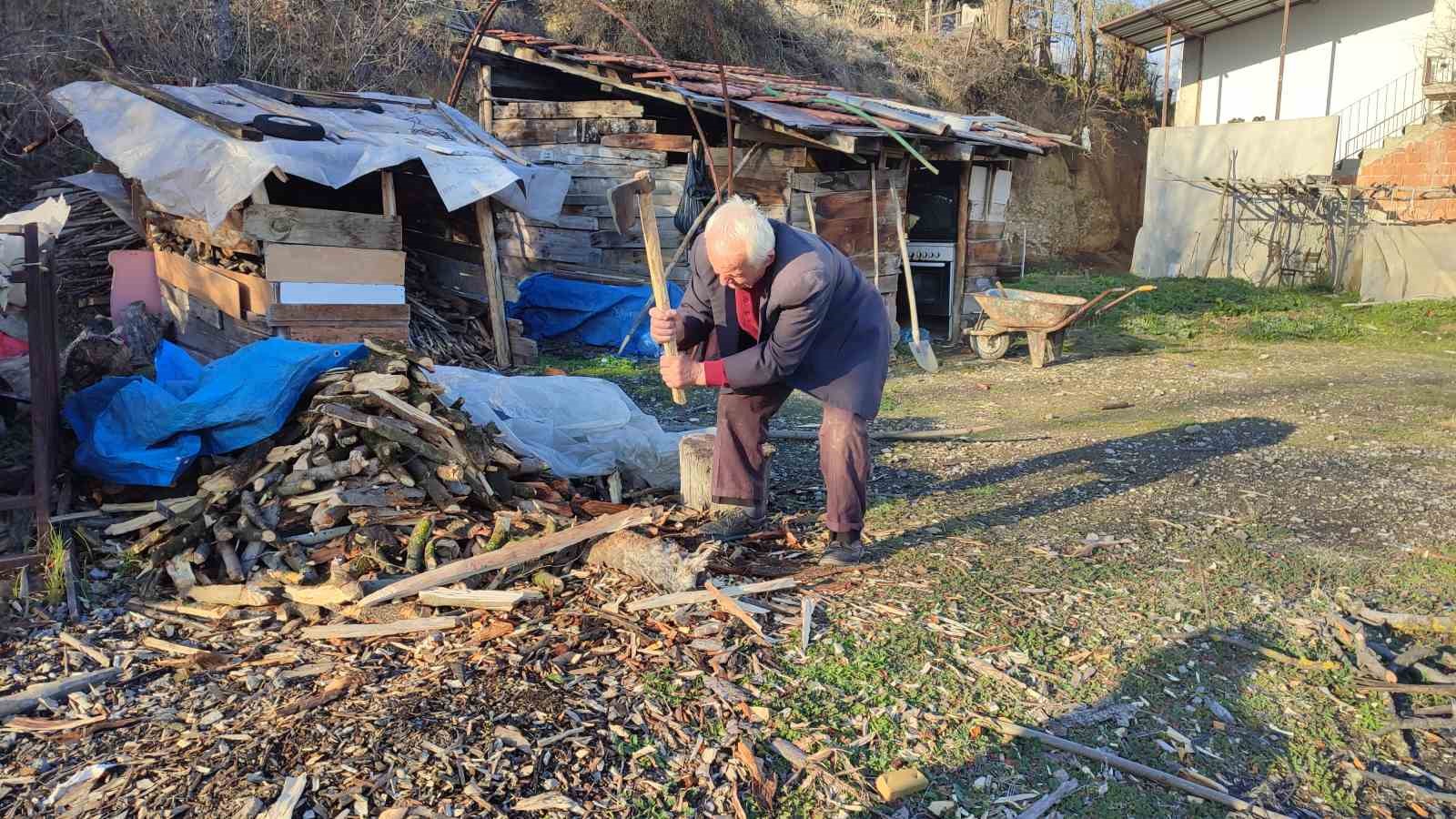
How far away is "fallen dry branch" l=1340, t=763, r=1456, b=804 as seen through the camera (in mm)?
3018

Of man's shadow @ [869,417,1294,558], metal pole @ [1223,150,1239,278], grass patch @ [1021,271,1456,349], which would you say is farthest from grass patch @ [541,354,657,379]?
metal pole @ [1223,150,1239,278]

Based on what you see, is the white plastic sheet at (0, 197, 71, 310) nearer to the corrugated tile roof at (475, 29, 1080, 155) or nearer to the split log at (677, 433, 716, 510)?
the split log at (677, 433, 716, 510)

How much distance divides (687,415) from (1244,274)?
14868 mm

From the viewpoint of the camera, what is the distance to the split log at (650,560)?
157 inches

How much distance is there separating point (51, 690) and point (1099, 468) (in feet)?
17.6

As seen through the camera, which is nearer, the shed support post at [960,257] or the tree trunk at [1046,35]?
the shed support post at [960,257]

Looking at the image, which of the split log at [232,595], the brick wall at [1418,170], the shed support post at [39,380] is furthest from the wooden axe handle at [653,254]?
the brick wall at [1418,170]

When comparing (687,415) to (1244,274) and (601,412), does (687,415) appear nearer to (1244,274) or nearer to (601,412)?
(601,412)

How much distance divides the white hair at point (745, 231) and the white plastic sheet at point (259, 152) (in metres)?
4.58

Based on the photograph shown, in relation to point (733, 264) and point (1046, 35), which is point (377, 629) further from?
point (1046, 35)

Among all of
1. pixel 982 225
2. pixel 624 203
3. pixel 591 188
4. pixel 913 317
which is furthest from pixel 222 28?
pixel 624 203

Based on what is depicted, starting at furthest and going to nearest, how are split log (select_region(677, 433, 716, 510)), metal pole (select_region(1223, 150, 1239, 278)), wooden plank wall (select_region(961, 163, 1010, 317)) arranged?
metal pole (select_region(1223, 150, 1239, 278)) → wooden plank wall (select_region(961, 163, 1010, 317)) → split log (select_region(677, 433, 716, 510))

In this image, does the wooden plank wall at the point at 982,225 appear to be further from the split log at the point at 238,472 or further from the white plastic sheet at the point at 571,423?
the split log at the point at 238,472

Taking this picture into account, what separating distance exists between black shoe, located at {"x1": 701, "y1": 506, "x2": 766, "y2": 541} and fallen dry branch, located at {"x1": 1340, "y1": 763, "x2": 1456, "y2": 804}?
2.47 m
